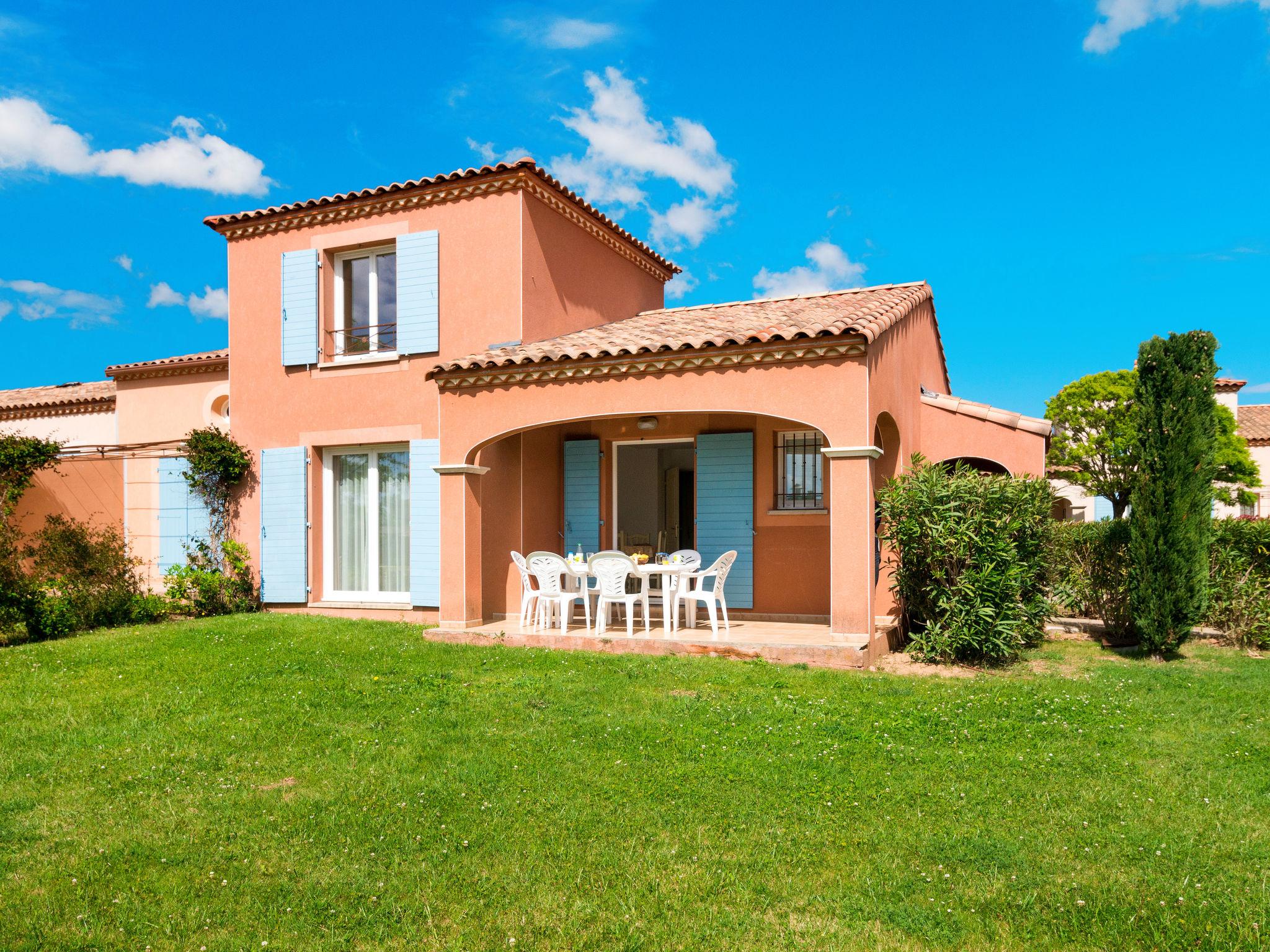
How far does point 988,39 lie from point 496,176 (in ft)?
30.9

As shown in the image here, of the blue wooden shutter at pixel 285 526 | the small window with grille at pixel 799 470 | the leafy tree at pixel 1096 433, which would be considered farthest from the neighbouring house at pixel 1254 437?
the blue wooden shutter at pixel 285 526

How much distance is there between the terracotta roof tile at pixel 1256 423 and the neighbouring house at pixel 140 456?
30.6m

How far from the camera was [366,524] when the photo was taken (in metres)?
12.2

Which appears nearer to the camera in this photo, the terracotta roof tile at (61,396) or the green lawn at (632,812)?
the green lawn at (632,812)

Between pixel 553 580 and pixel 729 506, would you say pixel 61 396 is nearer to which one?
pixel 553 580

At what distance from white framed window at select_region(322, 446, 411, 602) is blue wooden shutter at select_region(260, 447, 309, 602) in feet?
0.99

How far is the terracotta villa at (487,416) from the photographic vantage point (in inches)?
400

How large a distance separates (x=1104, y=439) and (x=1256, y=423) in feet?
37.2

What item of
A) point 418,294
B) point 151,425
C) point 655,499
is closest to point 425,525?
point 418,294

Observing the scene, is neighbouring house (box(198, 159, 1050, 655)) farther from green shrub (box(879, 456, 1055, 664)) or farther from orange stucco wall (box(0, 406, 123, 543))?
orange stucco wall (box(0, 406, 123, 543))

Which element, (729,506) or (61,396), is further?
(61,396)

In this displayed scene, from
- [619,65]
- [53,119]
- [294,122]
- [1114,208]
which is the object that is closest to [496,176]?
[619,65]

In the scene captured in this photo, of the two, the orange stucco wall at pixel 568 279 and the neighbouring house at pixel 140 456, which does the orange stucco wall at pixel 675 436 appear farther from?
the neighbouring house at pixel 140 456

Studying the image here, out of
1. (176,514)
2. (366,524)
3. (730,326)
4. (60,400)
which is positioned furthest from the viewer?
(60,400)
